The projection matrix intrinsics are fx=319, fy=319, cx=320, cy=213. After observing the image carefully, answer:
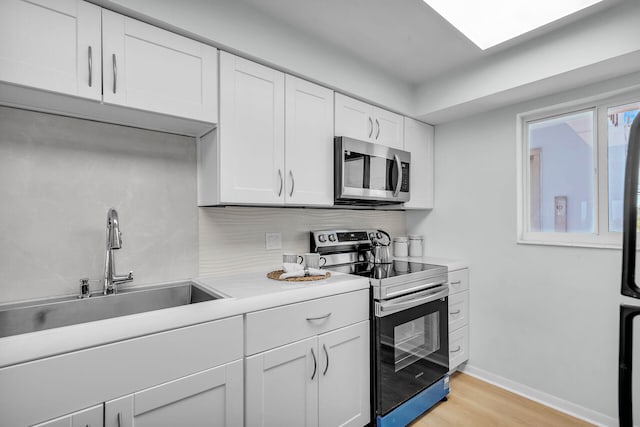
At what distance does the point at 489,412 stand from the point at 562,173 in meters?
1.66

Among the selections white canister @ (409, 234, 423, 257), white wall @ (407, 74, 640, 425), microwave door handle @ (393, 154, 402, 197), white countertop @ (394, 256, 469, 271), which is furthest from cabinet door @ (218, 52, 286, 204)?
white wall @ (407, 74, 640, 425)

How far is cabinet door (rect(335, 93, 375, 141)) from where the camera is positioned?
2.13m

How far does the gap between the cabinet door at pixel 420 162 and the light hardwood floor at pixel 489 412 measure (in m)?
1.43

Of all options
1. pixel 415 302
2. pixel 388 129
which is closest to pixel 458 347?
pixel 415 302

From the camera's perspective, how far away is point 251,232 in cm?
204

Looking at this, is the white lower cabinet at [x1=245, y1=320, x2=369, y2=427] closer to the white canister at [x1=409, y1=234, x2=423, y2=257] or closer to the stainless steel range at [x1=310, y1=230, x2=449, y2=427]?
the stainless steel range at [x1=310, y1=230, x2=449, y2=427]

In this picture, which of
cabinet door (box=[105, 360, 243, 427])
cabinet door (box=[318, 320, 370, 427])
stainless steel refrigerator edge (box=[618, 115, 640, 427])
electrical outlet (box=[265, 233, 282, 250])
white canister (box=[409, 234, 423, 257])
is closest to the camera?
stainless steel refrigerator edge (box=[618, 115, 640, 427])

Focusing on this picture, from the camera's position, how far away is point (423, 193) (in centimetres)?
274

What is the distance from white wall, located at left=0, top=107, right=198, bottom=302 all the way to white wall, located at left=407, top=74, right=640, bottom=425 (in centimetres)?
207

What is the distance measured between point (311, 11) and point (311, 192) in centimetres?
98

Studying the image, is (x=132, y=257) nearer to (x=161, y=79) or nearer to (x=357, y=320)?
(x=161, y=79)

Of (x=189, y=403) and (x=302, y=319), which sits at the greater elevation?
(x=302, y=319)

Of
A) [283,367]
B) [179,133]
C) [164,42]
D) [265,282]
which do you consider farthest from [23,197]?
A: [283,367]

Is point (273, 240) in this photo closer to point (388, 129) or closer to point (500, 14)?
point (388, 129)
